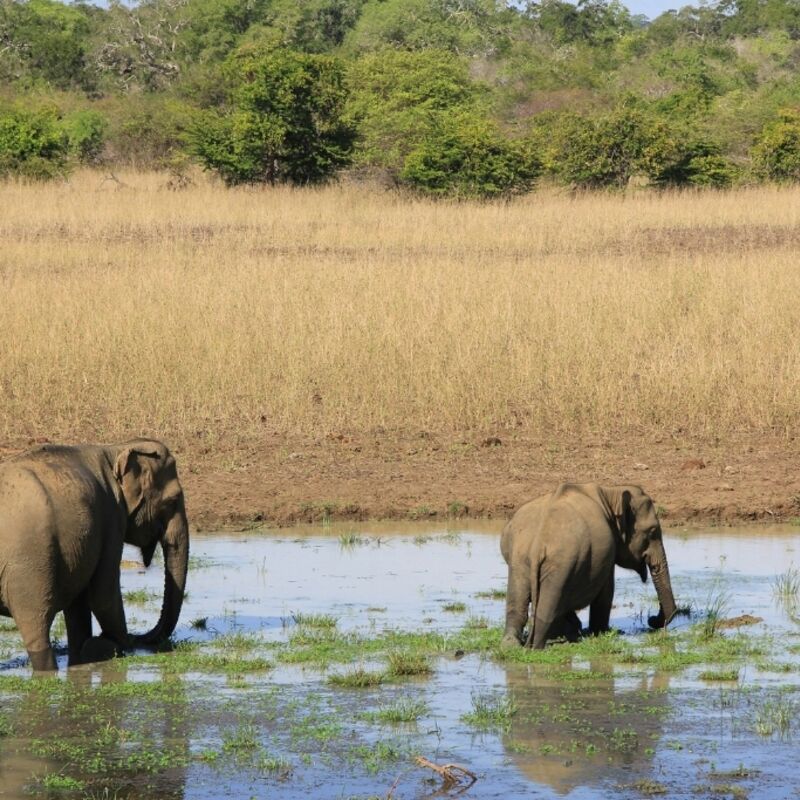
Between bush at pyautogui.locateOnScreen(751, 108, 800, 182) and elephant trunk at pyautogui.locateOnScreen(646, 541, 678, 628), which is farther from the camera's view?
bush at pyautogui.locateOnScreen(751, 108, 800, 182)

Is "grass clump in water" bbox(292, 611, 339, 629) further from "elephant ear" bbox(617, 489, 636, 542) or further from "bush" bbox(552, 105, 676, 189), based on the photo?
"bush" bbox(552, 105, 676, 189)

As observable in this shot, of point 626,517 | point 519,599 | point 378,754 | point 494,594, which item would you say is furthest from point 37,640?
point 626,517

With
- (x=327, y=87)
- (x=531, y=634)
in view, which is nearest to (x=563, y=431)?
(x=531, y=634)

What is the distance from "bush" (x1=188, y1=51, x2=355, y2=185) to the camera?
1162 inches

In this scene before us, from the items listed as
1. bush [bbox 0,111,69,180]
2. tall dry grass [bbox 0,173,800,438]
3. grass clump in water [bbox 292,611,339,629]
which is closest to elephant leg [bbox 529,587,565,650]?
grass clump in water [bbox 292,611,339,629]

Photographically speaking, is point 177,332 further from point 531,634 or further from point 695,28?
point 695,28

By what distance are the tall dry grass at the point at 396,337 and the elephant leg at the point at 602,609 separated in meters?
5.12

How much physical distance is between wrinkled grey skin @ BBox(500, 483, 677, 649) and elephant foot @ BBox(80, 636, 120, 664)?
1790 mm

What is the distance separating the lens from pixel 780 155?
30719 millimetres

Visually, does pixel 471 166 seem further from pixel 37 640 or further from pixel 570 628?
pixel 37 640

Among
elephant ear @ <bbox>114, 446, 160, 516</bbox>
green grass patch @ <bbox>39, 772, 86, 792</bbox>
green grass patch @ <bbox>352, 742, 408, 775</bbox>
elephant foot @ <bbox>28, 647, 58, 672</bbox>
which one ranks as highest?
elephant ear @ <bbox>114, 446, 160, 516</bbox>

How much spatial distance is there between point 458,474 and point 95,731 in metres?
6.07

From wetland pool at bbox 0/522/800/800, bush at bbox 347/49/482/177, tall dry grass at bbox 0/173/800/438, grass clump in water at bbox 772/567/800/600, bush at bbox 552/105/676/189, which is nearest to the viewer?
wetland pool at bbox 0/522/800/800

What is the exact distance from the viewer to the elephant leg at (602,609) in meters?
7.93
